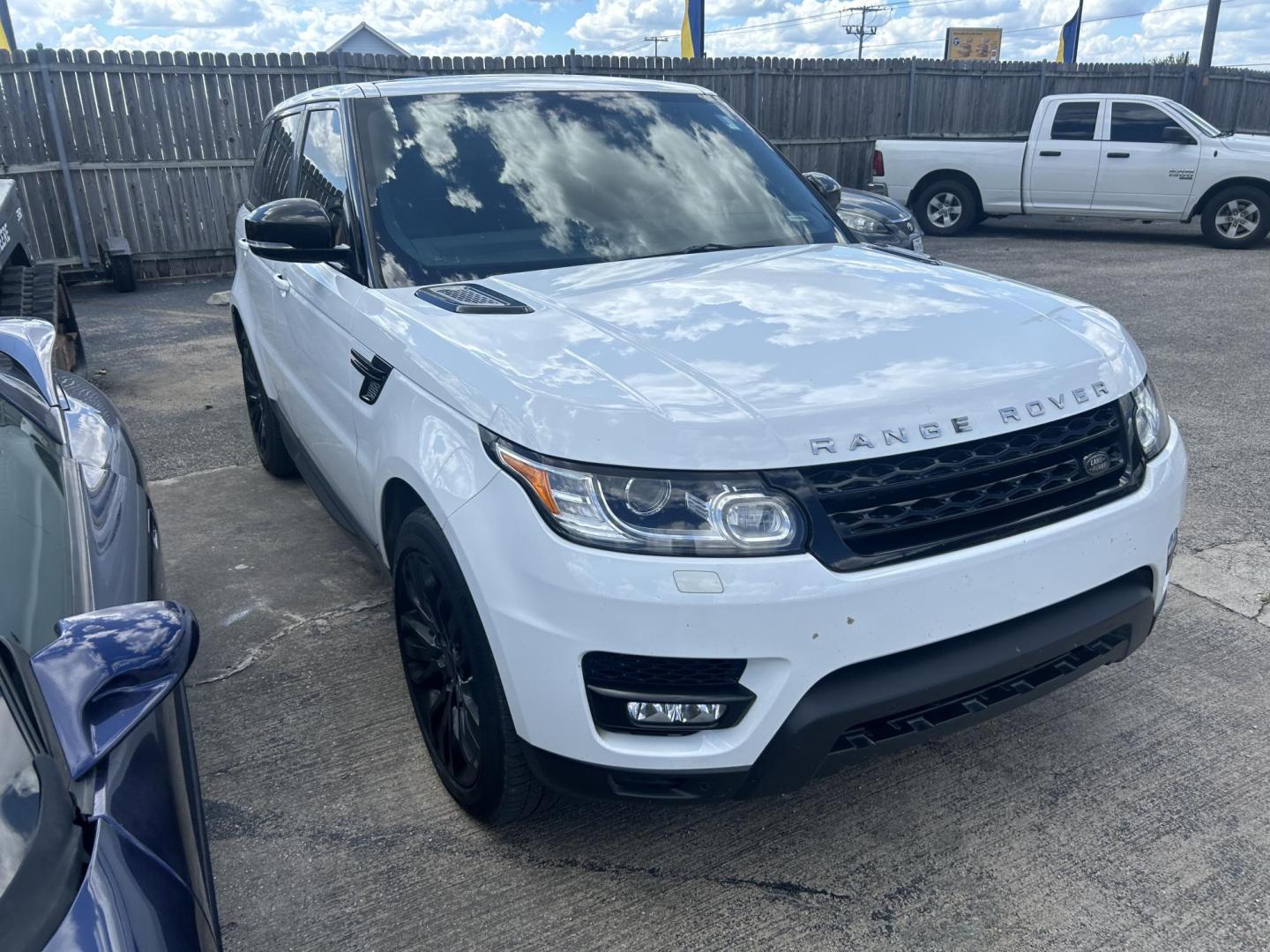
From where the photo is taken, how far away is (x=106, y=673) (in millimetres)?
1520

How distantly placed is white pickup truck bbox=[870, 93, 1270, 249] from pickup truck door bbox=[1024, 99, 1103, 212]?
0.04ft

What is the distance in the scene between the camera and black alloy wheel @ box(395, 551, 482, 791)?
249 centimetres

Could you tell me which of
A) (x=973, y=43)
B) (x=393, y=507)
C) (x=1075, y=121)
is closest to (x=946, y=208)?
(x=1075, y=121)

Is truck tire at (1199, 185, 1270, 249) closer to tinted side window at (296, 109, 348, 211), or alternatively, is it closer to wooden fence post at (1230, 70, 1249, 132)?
wooden fence post at (1230, 70, 1249, 132)

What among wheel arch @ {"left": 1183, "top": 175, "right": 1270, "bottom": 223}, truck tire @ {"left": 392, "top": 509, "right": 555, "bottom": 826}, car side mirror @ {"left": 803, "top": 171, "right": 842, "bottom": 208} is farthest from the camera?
wheel arch @ {"left": 1183, "top": 175, "right": 1270, "bottom": 223}

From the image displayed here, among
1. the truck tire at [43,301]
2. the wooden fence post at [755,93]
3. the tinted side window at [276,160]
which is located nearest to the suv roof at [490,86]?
the tinted side window at [276,160]

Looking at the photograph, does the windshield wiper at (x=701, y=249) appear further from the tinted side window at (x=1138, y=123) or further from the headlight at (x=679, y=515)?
the tinted side window at (x=1138, y=123)

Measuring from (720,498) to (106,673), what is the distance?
1.13 metres

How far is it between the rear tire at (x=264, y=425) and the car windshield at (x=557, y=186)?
1.91 metres

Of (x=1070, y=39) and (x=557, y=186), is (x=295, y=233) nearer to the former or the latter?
(x=557, y=186)

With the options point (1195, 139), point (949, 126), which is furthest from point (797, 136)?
point (1195, 139)

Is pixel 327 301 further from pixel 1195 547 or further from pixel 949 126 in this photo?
pixel 949 126

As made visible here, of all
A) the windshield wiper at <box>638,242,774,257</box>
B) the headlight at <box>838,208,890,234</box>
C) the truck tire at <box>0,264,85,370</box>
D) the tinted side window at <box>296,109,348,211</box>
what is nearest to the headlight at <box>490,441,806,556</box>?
the windshield wiper at <box>638,242,774,257</box>

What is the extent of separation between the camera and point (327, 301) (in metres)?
3.34
